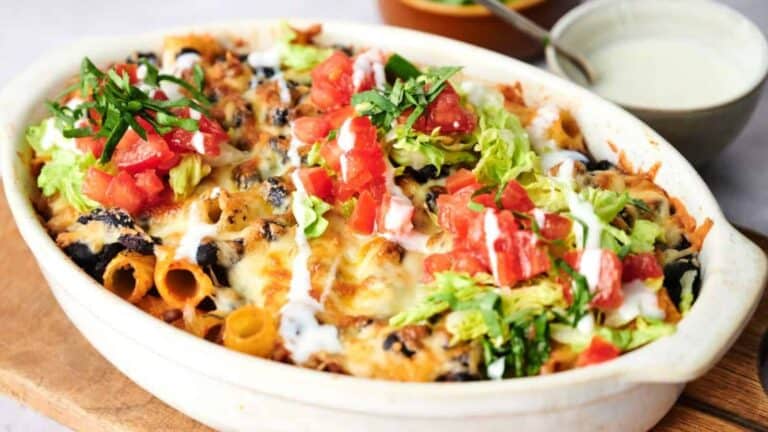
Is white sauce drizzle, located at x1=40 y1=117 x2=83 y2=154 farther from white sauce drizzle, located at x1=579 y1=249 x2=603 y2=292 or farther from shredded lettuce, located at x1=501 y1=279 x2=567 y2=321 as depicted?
white sauce drizzle, located at x1=579 y1=249 x2=603 y2=292

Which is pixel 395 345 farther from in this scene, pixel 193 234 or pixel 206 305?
pixel 193 234

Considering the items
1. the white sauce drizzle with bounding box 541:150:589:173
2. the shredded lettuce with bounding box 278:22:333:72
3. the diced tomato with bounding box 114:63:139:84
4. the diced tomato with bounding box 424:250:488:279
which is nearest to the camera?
the diced tomato with bounding box 424:250:488:279

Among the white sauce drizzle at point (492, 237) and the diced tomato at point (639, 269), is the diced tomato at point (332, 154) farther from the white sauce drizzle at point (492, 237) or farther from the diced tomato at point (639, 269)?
the diced tomato at point (639, 269)

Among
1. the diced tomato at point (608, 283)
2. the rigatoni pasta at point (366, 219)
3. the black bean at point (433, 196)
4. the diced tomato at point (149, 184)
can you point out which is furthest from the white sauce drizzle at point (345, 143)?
the diced tomato at point (608, 283)

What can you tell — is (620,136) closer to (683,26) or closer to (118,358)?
(683,26)

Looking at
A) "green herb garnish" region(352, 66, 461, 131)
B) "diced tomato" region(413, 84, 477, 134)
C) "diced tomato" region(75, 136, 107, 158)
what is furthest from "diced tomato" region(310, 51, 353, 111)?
"diced tomato" region(75, 136, 107, 158)

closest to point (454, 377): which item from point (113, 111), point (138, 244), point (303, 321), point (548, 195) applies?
point (303, 321)

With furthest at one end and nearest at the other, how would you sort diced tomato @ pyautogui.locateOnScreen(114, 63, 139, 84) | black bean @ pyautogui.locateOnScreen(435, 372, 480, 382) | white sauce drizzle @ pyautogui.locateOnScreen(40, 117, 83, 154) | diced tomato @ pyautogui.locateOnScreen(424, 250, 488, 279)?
diced tomato @ pyautogui.locateOnScreen(114, 63, 139, 84), white sauce drizzle @ pyautogui.locateOnScreen(40, 117, 83, 154), diced tomato @ pyautogui.locateOnScreen(424, 250, 488, 279), black bean @ pyautogui.locateOnScreen(435, 372, 480, 382)
